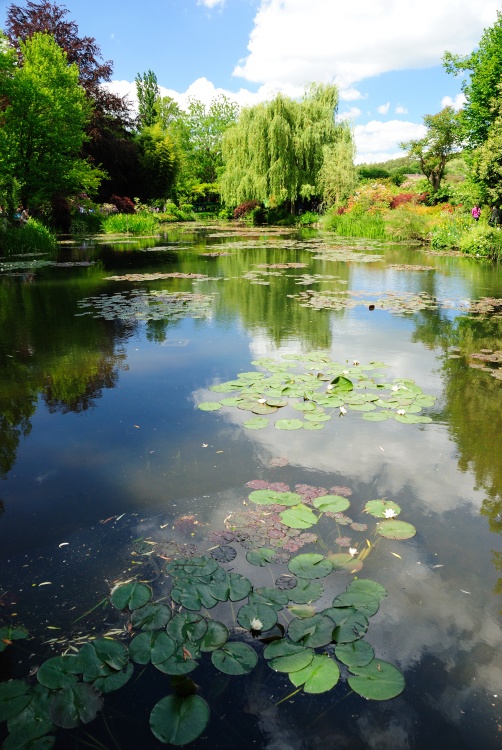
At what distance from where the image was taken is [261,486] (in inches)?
107

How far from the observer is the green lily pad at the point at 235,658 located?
162 centimetres

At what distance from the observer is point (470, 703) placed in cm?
153

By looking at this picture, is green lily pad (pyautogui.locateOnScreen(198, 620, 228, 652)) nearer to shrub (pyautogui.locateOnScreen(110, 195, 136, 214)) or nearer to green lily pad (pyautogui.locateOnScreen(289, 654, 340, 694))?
green lily pad (pyautogui.locateOnScreen(289, 654, 340, 694))

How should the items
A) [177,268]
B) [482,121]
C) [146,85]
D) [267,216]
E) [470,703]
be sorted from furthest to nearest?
[146,85] → [267,216] → [482,121] → [177,268] → [470,703]

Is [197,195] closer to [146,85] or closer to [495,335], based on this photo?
[146,85]

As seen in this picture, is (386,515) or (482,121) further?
(482,121)

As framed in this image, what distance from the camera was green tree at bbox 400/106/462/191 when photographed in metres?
32.4

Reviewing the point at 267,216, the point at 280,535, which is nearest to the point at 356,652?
the point at 280,535

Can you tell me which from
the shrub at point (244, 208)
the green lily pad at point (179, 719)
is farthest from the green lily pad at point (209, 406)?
the shrub at point (244, 208)

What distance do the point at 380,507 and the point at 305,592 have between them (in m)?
0.76

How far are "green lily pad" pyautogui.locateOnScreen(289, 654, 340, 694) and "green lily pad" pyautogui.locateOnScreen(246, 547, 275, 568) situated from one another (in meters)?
0.52

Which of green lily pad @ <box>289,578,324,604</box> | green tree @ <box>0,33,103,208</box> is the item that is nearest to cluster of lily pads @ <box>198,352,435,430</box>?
green lily pad @ <box>289,578,324,604</box>

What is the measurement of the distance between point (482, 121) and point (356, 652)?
24.3 meters

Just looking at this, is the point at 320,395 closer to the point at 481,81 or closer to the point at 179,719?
the point at 179,719
